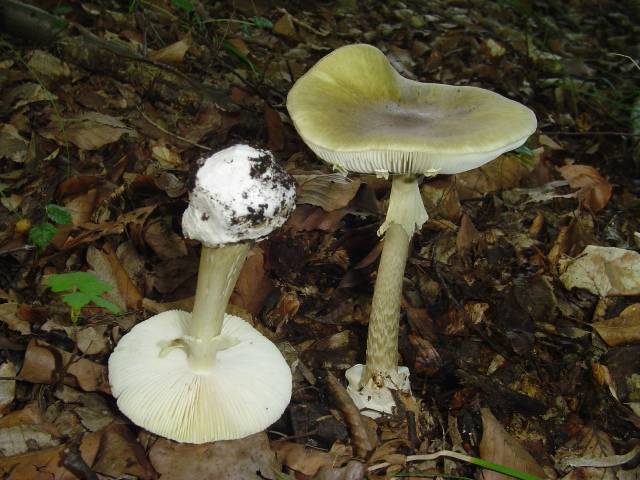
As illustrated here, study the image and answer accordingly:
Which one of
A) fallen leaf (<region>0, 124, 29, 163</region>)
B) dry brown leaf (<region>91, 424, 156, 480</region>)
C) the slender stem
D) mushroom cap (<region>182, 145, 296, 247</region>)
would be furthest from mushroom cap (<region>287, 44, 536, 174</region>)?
fallen leaf (<region>0, 124, 29, 163</region>)

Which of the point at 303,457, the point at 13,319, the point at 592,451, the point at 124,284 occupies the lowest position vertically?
the point at 592,451

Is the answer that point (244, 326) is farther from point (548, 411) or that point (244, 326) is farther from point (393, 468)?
point (548, 411)

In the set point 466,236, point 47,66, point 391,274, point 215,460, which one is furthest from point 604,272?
point 47,66

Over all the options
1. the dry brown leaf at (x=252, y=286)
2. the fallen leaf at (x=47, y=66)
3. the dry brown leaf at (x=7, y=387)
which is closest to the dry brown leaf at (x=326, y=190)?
the dry brown leaf at (x=252, y=286)

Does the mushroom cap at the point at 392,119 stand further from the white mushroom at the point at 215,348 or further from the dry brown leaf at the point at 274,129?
the dry brown leaf at the point at 274,129

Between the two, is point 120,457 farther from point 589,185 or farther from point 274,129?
point 589,185

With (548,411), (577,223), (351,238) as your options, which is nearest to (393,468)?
(548,411)
